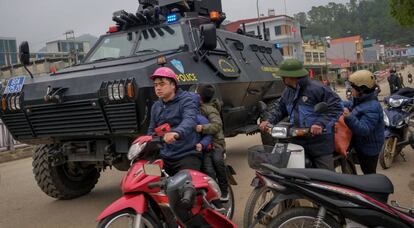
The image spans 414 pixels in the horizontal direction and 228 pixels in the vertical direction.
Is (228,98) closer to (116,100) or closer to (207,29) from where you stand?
(207,29)

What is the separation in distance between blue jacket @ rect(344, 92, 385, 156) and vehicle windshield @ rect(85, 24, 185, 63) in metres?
2.91

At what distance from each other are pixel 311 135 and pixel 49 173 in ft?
12.2

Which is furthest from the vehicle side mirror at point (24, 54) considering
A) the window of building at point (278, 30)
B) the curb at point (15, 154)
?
the window of building at point (278, 30)

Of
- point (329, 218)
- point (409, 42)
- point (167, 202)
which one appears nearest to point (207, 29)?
point (167, 202)

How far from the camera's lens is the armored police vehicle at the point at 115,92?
525 centimetres

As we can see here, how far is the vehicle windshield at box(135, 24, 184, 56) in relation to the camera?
21.8 feet

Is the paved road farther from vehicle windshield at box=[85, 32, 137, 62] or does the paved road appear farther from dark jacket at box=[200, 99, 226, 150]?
vehicle windshield at box=[85, 32, 137, 62]

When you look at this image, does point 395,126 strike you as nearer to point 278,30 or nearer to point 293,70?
point 293,70

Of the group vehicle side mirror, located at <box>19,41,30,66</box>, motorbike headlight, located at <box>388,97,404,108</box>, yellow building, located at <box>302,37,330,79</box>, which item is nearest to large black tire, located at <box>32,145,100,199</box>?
vehicle side mirror, located at <box>19,41,30,66</box>

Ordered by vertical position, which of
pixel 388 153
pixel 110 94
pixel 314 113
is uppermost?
pixel 110 94

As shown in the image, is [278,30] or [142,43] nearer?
[142,43]

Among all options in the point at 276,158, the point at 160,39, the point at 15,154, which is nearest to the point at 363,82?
the point at 276,158

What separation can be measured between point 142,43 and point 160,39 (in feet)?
0.89

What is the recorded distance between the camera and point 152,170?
3621 mm
